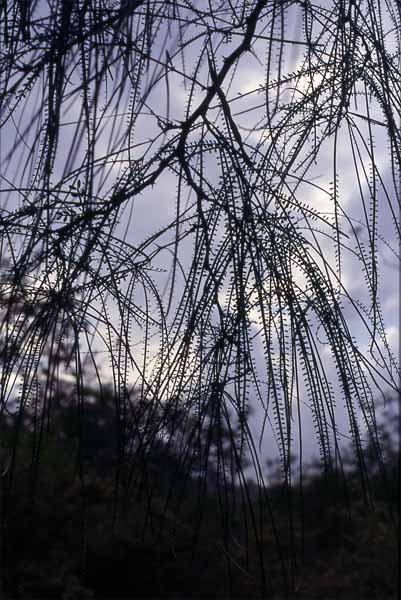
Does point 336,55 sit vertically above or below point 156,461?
above

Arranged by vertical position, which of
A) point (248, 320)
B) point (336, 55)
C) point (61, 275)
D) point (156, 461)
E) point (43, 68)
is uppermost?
point (336, 55)

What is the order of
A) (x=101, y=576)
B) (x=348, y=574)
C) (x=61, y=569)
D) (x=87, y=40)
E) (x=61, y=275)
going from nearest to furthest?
(x=87, y=40) → (x=61, y=275) → (x=61, y=569) → (x=101, y=576) → (x=348, y=574)

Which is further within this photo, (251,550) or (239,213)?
(251,550)

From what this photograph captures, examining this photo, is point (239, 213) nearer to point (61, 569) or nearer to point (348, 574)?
point (61, 569)

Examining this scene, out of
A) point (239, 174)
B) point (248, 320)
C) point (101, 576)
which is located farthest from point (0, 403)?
point (101, 576)

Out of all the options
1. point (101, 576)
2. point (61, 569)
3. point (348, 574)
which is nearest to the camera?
point (61, 569)

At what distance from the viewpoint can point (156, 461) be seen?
1.71 metres

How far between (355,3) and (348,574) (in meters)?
7.02

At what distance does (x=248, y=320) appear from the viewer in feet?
5.02

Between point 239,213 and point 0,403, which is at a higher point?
point 239,213

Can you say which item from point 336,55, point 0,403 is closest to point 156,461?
point 0,403

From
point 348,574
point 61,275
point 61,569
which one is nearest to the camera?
point 61,275

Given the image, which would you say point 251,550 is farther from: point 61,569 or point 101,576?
point 61,569

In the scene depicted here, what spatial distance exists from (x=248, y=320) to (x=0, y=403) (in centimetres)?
50
